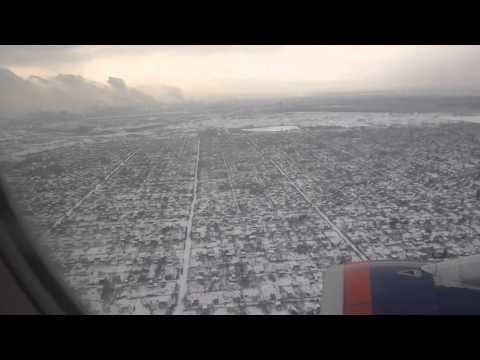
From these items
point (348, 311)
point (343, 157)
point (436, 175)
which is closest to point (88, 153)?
point (343, 157)

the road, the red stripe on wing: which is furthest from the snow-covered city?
the red stripe on wing

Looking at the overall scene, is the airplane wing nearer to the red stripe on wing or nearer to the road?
the red stripe on wing

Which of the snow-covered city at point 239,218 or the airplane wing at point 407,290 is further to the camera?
the snow-covered city at point 239,218

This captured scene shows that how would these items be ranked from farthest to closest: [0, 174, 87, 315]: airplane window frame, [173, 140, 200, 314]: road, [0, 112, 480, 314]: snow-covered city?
1. [0, 112, 480, 314]: snow-covered city
2. [173, 140, 200, 314]: road
3. [0, 174, 87, 315]: airplane window frame

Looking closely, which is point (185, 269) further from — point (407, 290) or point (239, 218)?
point (407, 290)

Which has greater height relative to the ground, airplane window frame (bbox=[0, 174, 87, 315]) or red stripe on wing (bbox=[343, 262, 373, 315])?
airplane window frame (bbox=[0, 174, 87, 315])

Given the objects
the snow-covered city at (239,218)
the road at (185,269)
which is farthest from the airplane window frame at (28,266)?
the road at (185,269)

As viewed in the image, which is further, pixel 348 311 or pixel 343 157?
pixel 343 157

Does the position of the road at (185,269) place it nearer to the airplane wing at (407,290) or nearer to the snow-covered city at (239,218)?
the snow-covered city at (239,218)

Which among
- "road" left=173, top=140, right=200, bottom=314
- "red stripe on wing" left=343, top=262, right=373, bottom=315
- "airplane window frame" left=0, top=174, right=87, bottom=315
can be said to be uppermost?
"airplane window frame" left=0, top=174, right=87, bottom=315

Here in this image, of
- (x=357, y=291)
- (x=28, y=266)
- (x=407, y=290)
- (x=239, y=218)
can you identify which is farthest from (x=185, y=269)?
(x=28, y=266)
